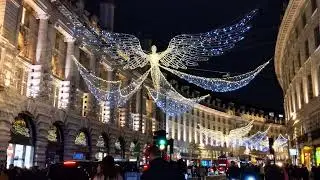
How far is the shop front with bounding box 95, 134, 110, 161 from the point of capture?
142 feet

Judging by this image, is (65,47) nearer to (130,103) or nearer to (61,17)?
(61,17)

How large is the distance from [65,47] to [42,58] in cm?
656

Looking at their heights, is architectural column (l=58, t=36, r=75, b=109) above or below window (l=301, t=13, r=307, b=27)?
below

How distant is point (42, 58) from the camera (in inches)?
1239

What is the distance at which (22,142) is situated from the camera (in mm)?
28750

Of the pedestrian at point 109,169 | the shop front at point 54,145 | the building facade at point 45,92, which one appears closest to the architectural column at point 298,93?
the building facade at point 45,92

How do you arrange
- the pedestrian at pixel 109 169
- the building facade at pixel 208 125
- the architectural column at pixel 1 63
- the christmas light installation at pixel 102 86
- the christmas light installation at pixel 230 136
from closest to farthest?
the pedestrian at pixel 109 169 → the architectural column at pixel 1 63 → the christmas light installation at pixel 102 86 → the building facade at pixel 208 125 → the christmas light installation at pixel 230 136

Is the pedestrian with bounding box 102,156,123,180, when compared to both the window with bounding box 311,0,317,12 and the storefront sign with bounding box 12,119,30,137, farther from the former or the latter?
the window with bounding box 311,0,317,12

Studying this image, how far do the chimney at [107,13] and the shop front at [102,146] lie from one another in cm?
1316

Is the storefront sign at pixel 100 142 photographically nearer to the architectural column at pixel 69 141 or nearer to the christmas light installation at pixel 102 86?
the christmas light installation at pixel 102 86

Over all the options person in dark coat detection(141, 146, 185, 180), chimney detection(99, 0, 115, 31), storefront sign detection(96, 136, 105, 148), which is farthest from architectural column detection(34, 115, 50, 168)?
person in dark coat detection(141, 146, 185, 180)

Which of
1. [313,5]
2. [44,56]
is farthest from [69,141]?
[313,5]

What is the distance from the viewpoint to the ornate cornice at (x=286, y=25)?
1534 inches

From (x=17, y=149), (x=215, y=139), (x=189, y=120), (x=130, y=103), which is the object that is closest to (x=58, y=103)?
(x=17, y=149)
